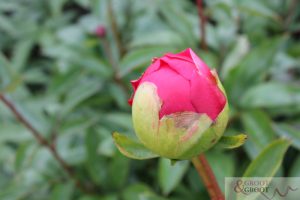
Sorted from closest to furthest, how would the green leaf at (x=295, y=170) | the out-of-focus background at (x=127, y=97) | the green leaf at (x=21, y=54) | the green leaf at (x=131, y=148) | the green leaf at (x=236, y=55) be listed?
the green leaf at (x=131, y=148) → the green leaf at (x=295, y=170) → the out-of-focus background at (x=127, y=97) → the green leaf at (x=236, y=55) → the green leaf at (x=21, y=54)

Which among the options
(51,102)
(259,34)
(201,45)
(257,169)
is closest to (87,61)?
(51,102)

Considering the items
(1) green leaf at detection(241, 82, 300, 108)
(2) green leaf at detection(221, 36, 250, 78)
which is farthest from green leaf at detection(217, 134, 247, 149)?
(2) green leaf at detection(221, 36, 250, 78)

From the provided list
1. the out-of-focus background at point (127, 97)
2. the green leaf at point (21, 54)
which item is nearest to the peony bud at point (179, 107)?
the out-of-focus background at point (127, 97)

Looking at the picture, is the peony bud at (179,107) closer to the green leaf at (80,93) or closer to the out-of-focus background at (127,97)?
the out-of-focus background at (127,97)

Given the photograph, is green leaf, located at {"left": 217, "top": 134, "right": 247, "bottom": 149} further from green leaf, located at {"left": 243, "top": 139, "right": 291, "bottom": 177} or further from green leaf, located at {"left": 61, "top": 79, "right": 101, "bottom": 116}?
green leaf, located at {"left": 61, "top": 79, "right": 101, "bottom": 116}

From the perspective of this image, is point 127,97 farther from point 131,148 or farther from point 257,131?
point 131,148
